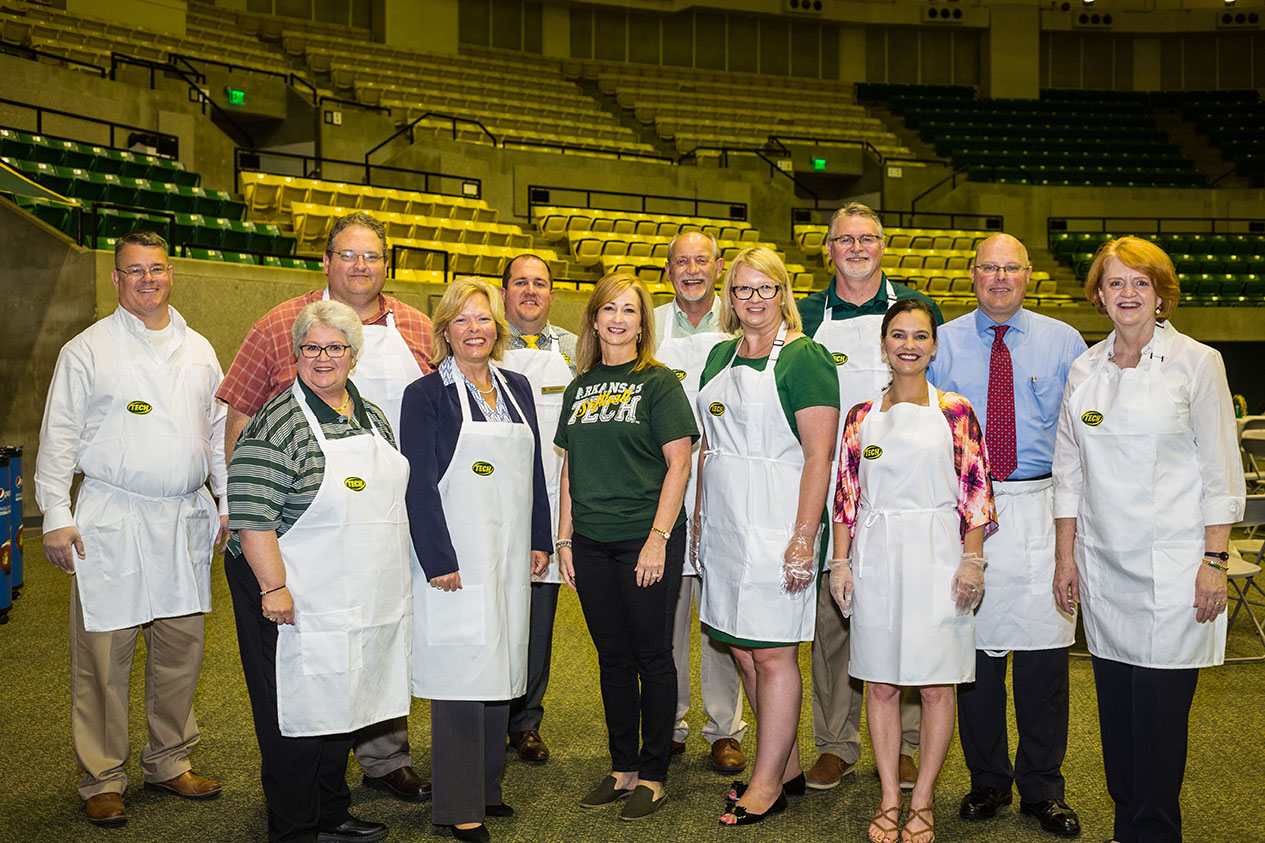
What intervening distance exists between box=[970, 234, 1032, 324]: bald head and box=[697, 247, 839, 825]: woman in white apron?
0.60 metres

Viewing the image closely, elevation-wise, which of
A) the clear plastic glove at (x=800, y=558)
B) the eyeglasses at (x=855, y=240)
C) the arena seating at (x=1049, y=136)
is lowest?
the clear plastic glove at (x=800, y=558)

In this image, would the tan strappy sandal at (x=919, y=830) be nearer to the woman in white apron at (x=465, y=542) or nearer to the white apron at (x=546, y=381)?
the woman in white apron at (x=465, y=542)

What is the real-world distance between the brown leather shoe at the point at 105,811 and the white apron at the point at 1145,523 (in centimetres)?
291

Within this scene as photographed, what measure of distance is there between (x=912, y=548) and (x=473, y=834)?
1.53 meters

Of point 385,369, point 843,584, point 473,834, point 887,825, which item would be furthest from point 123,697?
point 887,825

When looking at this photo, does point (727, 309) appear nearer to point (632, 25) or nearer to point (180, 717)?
point (180, 717)

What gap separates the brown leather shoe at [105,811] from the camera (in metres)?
3.14

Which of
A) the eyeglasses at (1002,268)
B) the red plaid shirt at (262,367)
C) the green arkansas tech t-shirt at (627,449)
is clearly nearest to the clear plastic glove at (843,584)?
the green arkansas tech t-shirt at (627,449)

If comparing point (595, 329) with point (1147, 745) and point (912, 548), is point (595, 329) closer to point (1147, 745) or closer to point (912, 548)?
point (912, 548)

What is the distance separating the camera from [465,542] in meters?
3.02

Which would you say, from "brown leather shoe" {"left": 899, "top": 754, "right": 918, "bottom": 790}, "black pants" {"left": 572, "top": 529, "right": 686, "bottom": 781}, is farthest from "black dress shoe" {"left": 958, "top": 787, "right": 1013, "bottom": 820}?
"black pants" {"left": 572, "top": 529, "right": 686, "bottom": 781}

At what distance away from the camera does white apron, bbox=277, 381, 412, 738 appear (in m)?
2.71

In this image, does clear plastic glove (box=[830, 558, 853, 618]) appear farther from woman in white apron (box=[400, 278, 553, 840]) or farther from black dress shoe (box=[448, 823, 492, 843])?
black dress shoe (box=[448, 823, 492, 843])

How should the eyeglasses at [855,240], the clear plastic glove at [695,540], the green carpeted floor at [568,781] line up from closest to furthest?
the green carpeted floor at [568,781] < the clear plastic glove at [695,540] < the eyeglasses at [855,240]
